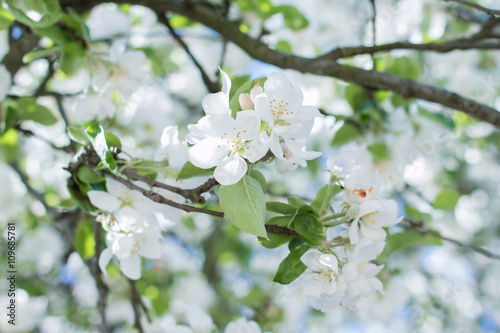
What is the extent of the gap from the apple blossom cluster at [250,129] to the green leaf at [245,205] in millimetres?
24

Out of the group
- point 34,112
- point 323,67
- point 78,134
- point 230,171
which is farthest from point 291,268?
point 34,112

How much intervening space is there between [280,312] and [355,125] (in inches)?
46.6

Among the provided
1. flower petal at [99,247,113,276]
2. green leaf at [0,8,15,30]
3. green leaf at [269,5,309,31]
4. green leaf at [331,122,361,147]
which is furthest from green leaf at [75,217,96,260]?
green leaf at [269,5,309,31]

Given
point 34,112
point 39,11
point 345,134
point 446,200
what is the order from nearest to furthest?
1. point 39,11
2. point 34,112
3. point 446,200
4. point 345,134

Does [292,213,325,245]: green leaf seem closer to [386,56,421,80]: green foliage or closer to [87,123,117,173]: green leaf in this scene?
[87,123,117,173]: green leaf

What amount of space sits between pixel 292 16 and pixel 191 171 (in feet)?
2.99

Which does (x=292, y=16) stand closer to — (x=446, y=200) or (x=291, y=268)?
(x=446, y=200)

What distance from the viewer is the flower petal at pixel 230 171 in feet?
1.97

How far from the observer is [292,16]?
1.43 metres

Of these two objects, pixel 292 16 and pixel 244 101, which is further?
pixel 292 16

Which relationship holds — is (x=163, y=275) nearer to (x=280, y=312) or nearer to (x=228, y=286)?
(x=280, y=312)

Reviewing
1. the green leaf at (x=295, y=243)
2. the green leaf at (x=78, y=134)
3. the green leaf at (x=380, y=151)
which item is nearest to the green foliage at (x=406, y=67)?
the green leaf at (x=380, y=151)

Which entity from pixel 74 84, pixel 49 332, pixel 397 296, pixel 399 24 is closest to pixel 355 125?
pixel 397 296

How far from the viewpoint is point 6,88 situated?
3.62 feet
